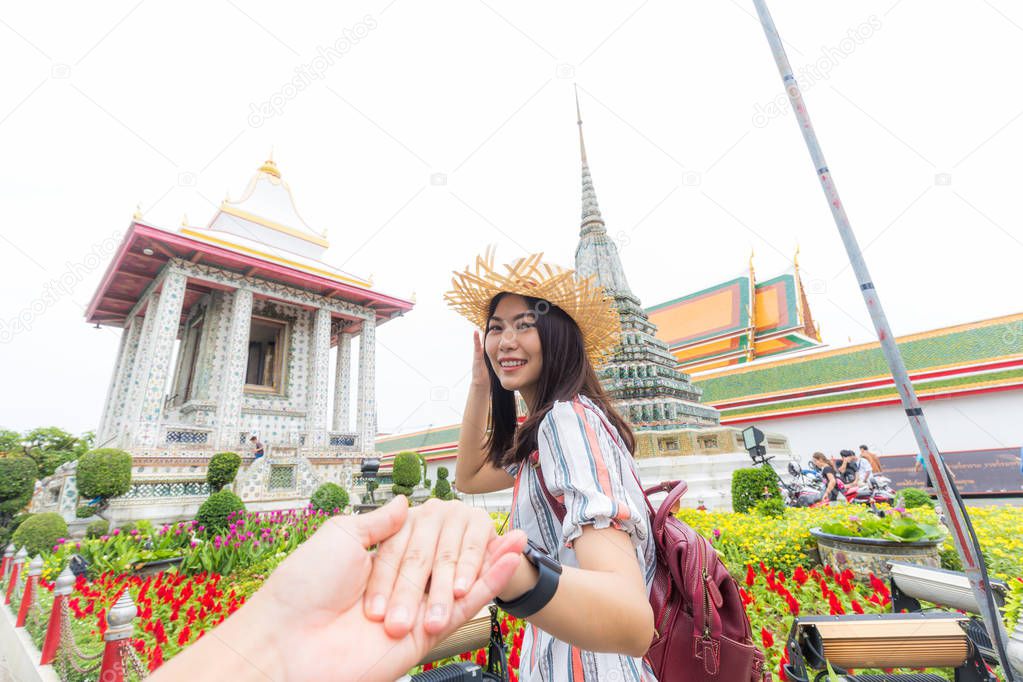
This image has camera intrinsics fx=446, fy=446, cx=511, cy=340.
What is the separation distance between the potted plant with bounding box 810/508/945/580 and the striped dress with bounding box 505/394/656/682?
126 inches

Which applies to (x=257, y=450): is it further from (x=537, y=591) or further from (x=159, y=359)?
(x=537, y=591)

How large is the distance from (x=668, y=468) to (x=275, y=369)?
41.2 feet

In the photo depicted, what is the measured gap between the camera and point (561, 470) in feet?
3.04

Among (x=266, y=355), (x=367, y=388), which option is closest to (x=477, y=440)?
(x=367, y=388)

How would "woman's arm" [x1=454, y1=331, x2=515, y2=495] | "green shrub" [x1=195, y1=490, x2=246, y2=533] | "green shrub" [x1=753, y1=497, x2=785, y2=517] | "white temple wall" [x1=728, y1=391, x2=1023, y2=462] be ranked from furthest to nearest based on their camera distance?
1. "white temple wall" [x1=728, y1=391, x2=1023, y2=462]
2. "green shrub" [x1=195, y1=490, x2=246, y2=533]
3. "green shrub" [x1=753, y1=497, x2=785, y2=517]
4. "woman's arm" [x1=454, y1=331, x2=515, y2=495]

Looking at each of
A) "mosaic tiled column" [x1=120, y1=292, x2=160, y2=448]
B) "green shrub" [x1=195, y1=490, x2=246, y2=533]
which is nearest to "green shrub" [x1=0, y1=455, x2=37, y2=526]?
"mosaic tiled column" [x1=120, y1=292, x2=160, y2=448]

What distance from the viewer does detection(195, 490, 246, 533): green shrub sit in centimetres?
625

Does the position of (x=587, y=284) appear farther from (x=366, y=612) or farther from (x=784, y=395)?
(x=784, y=395)

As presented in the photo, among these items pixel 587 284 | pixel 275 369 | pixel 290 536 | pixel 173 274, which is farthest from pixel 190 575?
pixel 275 369

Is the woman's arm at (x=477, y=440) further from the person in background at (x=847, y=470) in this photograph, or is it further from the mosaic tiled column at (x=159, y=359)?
the mosaic tiled column at (x=159, y=359)

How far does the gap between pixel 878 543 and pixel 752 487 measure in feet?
7.98

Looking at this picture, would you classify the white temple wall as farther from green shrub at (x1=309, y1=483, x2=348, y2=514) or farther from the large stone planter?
green shrub at (x1=309, y1=483, x2=348, y2=514)

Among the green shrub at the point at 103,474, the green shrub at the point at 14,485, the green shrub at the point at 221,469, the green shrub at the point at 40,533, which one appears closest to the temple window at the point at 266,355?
the green shrub at the point at 14,485

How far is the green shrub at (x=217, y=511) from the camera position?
6246 millimetres
